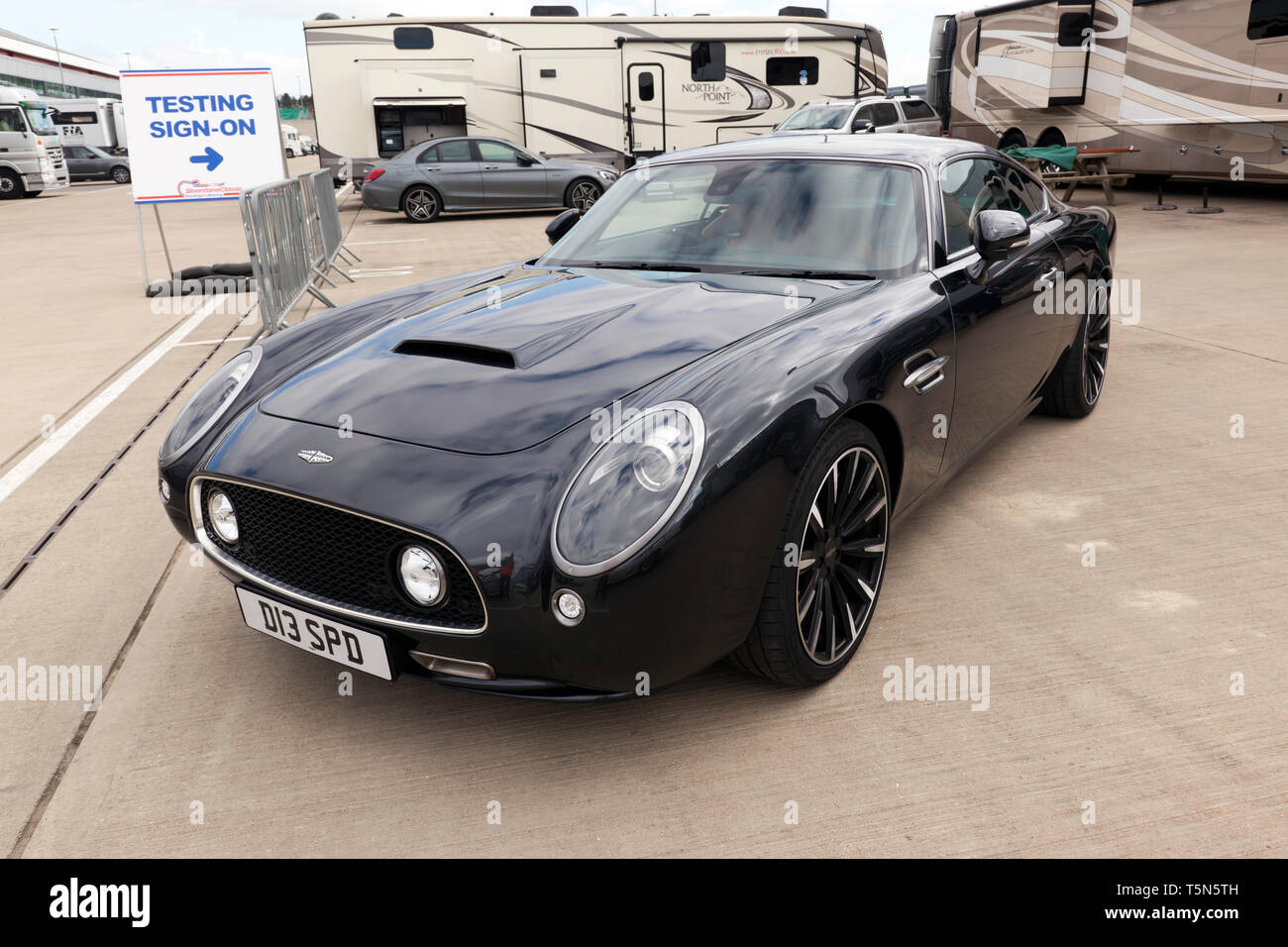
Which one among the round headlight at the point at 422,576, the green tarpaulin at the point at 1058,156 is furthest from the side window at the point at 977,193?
the green tarpaulin at the point at 1058,156

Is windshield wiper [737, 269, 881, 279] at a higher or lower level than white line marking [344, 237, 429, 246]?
higher

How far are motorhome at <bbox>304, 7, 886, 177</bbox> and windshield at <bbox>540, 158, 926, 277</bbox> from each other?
48.3ft

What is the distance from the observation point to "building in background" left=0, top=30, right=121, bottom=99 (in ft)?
210

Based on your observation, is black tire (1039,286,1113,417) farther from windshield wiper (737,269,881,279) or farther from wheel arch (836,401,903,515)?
wheel arch (836,401,903,515)

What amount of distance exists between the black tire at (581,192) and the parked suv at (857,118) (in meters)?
3.11

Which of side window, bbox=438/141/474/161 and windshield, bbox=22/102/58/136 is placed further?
windshield, bbox=22/102/58/136

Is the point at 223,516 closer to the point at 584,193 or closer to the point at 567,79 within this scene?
the point at 584,193

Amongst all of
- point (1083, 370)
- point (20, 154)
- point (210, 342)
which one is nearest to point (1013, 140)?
point (1083, 370)

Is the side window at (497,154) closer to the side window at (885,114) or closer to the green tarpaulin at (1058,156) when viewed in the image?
the side window at (885,114)

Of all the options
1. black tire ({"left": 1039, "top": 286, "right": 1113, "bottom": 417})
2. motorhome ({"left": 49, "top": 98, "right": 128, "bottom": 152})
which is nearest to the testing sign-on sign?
black tire ({"left": 1039, "top": 286, "right": 1113, "bottom": 417})

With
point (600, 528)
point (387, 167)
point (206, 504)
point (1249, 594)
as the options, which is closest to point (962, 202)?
point (1249, 594)

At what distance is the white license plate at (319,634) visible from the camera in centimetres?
226

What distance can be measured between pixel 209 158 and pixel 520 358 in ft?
27.1
